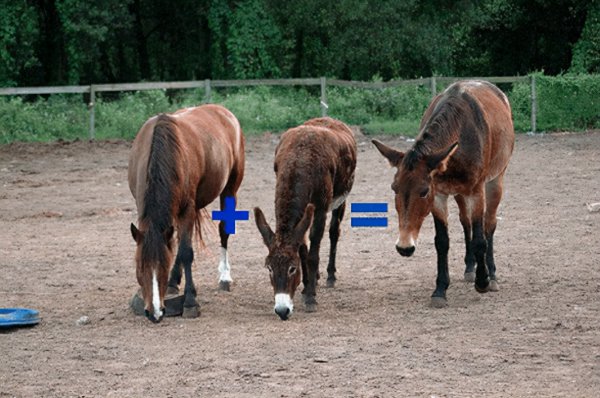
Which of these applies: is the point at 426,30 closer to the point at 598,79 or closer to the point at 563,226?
the point at 598,79

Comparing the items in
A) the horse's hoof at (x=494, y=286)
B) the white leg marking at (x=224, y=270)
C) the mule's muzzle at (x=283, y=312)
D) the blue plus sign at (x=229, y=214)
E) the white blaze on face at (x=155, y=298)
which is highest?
the blue plus sign at (x=229, y=214)

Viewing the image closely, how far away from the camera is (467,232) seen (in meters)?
9.28

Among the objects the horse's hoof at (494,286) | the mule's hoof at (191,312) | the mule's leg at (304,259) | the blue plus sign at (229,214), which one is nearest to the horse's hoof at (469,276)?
the horse's hoof at (494,286)

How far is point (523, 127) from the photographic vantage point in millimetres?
24516

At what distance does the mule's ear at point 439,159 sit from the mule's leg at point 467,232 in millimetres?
932

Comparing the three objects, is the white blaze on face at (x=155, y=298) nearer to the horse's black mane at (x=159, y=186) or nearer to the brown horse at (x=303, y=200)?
the horse's black mane at (x=159, y=186)

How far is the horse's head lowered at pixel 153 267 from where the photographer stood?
729cm

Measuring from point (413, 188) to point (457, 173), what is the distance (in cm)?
70

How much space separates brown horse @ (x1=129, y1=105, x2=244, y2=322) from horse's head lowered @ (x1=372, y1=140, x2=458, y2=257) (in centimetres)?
182

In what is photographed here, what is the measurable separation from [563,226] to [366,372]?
6495 mm

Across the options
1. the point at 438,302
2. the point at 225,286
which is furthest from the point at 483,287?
the point at 225,286

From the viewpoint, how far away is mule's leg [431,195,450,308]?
333 inches

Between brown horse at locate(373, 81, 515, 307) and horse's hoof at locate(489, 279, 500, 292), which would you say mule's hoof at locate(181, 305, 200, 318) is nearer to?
brown horse at locate(373, 81, 515, 307)

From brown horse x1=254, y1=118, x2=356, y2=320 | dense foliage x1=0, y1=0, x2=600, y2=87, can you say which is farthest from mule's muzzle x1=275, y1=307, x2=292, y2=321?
dense foliage x1=0, y1=0, x2=600, y2=87
